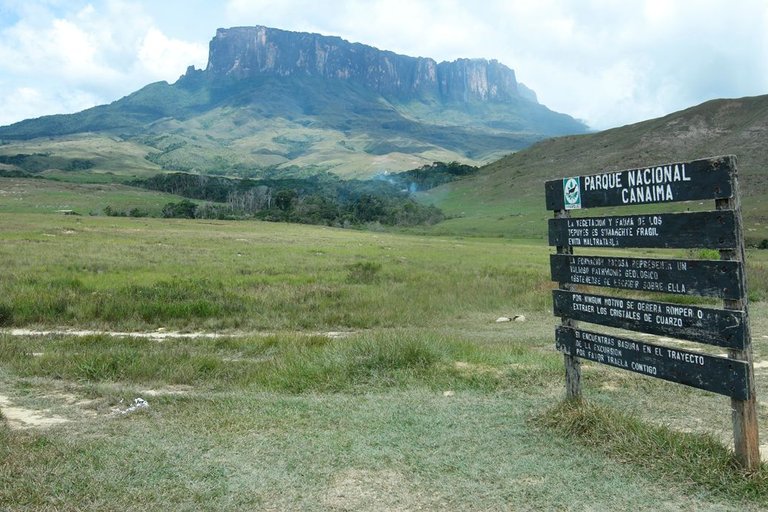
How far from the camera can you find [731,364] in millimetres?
5766

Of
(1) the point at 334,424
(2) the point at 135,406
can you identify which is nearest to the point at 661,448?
(1) the point at 334,424

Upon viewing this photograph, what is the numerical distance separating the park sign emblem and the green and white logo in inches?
0.5

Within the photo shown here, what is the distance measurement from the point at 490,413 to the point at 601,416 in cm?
144

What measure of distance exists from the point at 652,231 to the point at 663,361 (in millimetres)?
1321

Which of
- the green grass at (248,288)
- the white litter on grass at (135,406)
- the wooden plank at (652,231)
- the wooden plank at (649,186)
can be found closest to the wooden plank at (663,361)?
the wooden plank at (652,231)

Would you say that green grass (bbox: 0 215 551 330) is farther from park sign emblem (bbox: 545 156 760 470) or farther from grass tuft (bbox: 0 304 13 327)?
park sign emblem (bbox: 545 156 760 470)

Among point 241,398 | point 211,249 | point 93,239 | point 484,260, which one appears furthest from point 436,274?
point 93,239

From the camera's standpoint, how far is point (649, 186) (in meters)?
6.49

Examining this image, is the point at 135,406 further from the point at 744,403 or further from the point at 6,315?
the point at 6,315

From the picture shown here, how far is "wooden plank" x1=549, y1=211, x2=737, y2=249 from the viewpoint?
19.2 feet

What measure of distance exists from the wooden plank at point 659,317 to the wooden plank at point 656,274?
0.54 ft

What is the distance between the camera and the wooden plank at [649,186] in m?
5.86

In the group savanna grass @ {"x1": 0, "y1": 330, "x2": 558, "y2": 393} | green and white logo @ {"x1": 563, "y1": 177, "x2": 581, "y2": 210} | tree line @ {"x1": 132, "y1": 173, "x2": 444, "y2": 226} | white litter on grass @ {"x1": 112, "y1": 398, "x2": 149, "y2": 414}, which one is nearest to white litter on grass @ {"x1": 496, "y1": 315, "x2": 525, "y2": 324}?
savanna grass @ {"x1": 0, "y1": 330, "x2": 558, "y2": 393}

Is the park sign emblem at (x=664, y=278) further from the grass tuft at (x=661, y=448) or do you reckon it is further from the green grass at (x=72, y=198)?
the green grass at (x=72, y=198)
